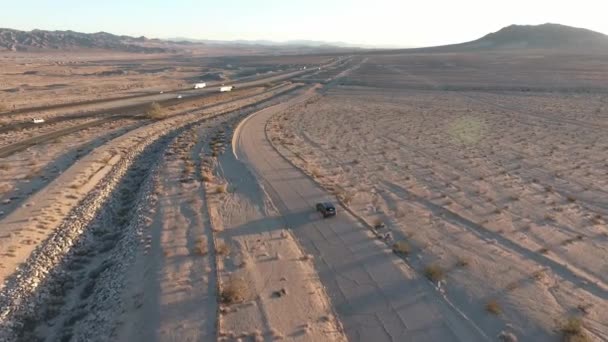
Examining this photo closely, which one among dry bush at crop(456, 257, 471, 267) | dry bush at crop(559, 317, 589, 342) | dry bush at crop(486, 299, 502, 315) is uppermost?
dry bush at crop(559, 317, 589, 342)

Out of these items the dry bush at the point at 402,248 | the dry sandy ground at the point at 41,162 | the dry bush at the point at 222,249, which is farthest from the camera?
the dry sandy ground at the point at 41,162

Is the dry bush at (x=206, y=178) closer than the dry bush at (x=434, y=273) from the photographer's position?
No

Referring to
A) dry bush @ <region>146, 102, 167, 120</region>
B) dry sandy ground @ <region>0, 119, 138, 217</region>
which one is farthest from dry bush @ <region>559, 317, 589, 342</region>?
dry bush @ <region>146, 102, 167, 120</region>

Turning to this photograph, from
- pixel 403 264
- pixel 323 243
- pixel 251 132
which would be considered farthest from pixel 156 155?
pixel 403 264

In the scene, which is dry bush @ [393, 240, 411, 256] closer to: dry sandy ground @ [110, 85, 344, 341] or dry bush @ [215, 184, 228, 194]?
dry sandy ground @ [110, 85, 344, 341]

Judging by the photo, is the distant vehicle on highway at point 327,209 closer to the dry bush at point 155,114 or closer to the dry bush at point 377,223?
the dry bush at point 377,223

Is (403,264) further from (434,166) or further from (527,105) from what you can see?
(527,105)

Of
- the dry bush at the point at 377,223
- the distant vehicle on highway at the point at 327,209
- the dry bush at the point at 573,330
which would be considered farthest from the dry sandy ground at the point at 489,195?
the distant vehicle on highway at the point at 327,209
